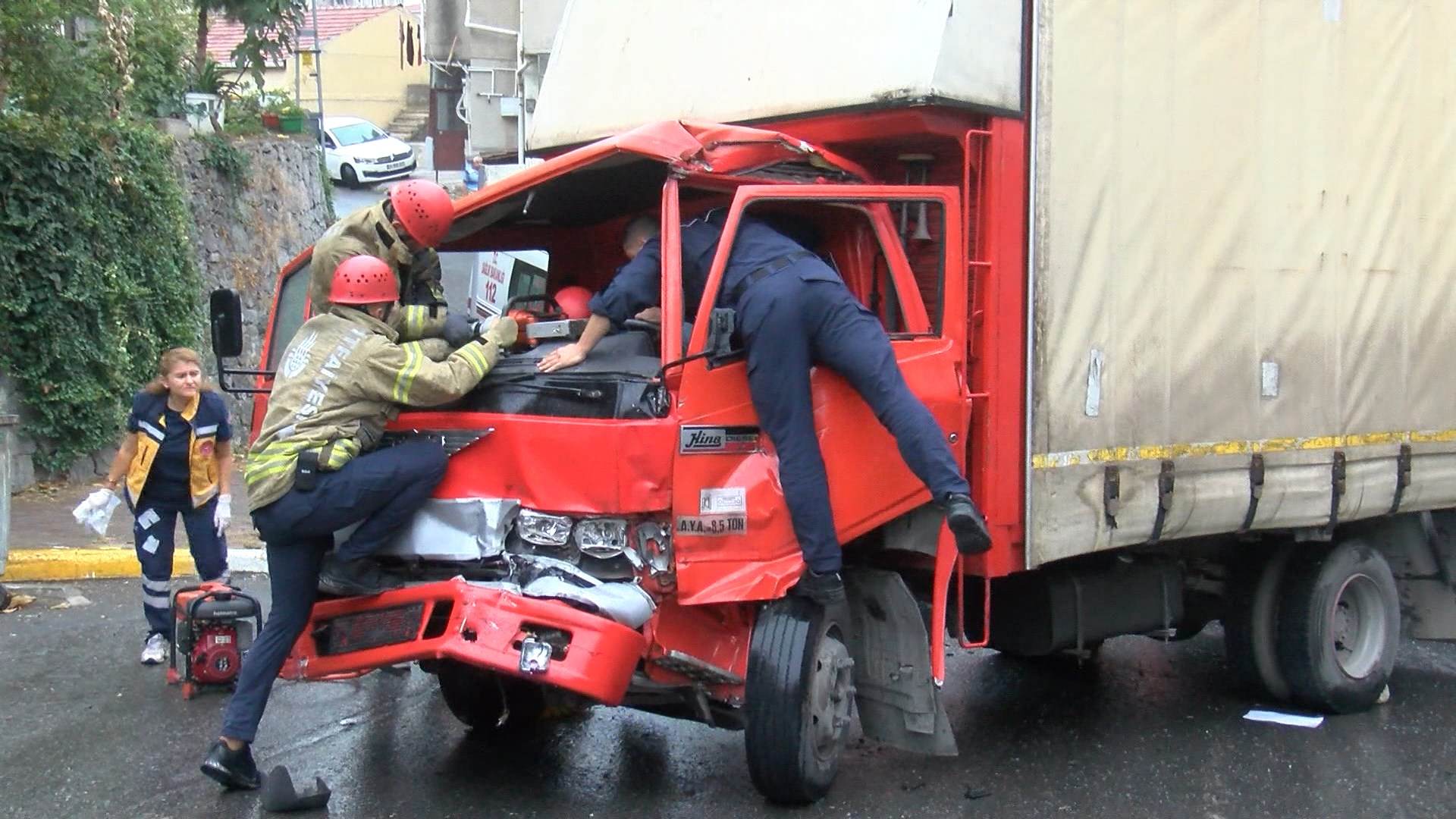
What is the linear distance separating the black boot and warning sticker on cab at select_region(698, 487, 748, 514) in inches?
25.1

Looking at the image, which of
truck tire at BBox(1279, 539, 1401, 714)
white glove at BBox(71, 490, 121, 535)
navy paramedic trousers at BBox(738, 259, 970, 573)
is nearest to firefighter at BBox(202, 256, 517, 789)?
navy paramedic trousers at BBox(738, 259, 970, 573)

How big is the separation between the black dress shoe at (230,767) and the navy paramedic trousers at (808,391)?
80.2 inches

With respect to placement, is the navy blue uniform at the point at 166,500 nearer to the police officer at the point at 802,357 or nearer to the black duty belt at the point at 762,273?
the police officer at the point at 802,357

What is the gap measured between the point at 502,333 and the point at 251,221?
1128 centimetres

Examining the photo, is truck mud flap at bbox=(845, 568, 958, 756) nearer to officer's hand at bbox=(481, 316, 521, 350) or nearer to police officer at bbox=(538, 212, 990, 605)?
police officer at bbox=(538, 212, 990, 605)

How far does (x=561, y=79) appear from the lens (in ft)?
20.6

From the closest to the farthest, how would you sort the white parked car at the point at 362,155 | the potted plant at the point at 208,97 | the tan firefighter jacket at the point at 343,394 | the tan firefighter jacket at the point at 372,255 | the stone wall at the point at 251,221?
the tan firefighter jacket at the point at 343,394 < the tan firefighter jacket at the point at 372,255 < the stone wall at the point at 251,221 < the potted plant at the point at 208,97 < the white parked car at the point at 362,155

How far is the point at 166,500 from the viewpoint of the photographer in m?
7.05

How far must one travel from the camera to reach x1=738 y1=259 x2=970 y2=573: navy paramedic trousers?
465cm

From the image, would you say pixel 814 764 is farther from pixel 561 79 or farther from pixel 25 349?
pixel 25 349

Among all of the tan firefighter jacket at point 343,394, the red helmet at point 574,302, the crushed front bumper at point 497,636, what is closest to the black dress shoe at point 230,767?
the crushed front bumper at point 497,636

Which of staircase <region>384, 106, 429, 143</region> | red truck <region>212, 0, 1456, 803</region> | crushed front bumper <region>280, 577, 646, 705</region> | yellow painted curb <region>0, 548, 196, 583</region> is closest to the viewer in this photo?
crushed front bumper <region>280, 577, 646, 705</region>

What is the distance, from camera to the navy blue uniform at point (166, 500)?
6.98 meters

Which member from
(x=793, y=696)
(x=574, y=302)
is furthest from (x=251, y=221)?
(x=793, y=696)
